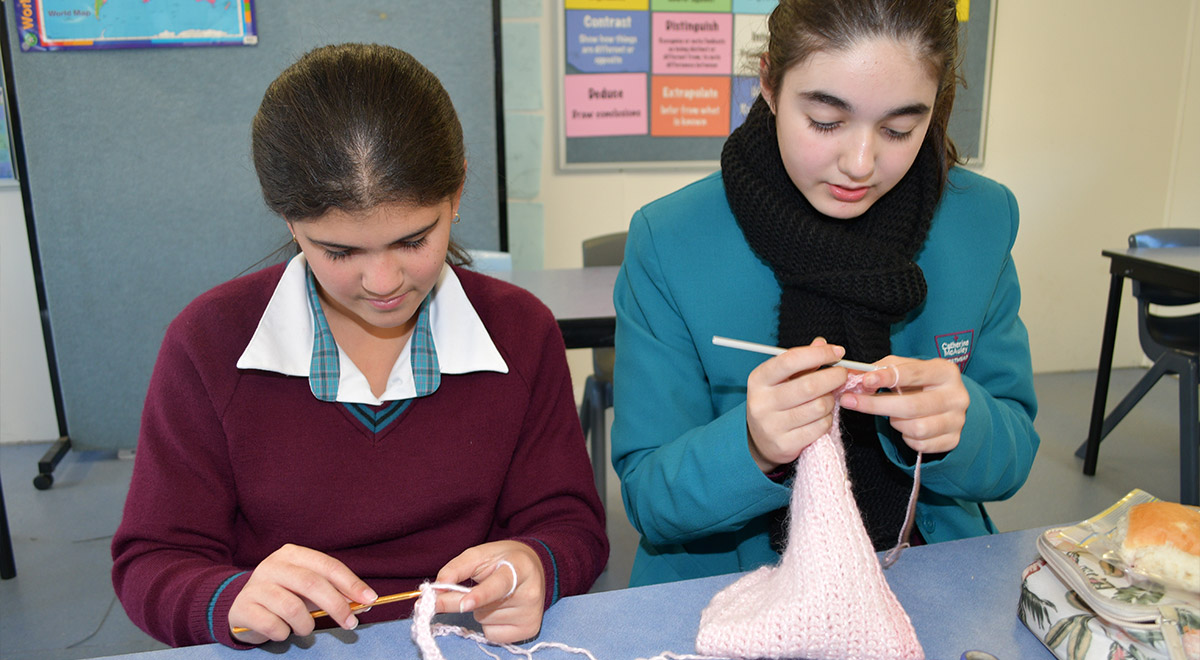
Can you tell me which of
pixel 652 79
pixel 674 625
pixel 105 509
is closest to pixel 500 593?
pixel 674 625

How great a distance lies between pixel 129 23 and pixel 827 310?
108 inches

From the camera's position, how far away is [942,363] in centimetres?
82

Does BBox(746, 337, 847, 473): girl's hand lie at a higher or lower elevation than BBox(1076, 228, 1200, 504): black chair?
higher

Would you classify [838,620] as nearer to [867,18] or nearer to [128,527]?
[867,18]

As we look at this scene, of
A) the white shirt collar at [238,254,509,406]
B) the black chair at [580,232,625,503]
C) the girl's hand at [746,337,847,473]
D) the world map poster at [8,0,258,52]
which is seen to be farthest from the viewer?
the world map poster at [8,0,258,52]

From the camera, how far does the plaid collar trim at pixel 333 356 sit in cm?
100

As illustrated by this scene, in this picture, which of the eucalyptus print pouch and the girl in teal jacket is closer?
the eucalyptus print pouch

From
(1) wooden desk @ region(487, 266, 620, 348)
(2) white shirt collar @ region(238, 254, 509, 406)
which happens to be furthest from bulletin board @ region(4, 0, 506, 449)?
(2) white shirt collar @ region(238, 254, 509, 406)

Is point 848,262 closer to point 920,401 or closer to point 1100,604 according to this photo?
point 920,401

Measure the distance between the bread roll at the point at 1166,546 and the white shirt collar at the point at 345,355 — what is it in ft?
2.34

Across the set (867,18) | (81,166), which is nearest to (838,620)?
(867,18)

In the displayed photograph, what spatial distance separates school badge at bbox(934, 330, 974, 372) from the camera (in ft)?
3.43

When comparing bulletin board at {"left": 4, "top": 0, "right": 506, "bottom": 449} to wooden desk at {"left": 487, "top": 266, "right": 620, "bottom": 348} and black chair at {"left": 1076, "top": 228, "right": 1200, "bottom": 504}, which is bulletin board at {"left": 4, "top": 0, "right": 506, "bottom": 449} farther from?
black chair at {"left": 1076, "top": 228, "right": 1200, "bottom": 504}

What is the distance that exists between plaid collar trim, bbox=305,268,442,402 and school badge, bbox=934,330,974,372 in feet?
2.17
